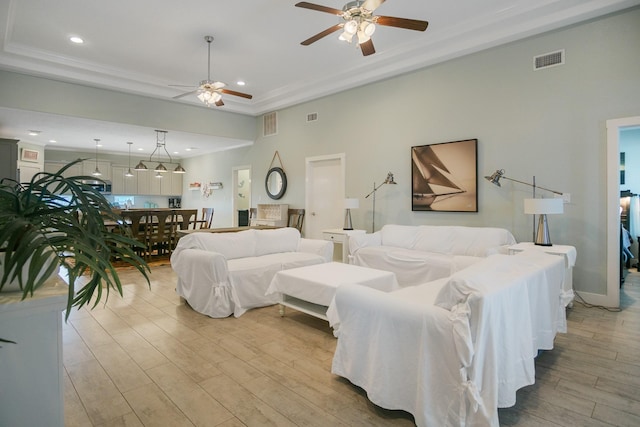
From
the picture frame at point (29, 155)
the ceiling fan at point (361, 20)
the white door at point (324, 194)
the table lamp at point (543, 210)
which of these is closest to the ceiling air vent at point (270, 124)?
the white door at point (324, 194)

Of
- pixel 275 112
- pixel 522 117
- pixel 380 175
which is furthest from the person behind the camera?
pixel 275 112

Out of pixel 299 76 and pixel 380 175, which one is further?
pixel 299 76

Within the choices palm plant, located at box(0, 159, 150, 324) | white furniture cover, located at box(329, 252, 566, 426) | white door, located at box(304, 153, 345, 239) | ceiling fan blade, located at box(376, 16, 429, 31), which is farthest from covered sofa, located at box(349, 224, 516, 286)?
palm plant, located at box(0, 159, 150, 324)

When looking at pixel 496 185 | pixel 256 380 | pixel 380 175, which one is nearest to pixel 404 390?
pixel 256 380

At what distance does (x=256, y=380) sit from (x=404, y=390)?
1.03 m

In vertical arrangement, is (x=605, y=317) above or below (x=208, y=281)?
below

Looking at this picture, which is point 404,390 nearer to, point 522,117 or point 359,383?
point 359,383

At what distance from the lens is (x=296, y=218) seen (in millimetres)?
7559

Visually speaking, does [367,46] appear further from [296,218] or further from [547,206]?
[296,218]

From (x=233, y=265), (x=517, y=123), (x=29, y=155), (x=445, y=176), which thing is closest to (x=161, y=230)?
(x=233, y=265)

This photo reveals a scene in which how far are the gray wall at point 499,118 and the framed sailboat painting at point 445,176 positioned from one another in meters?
0.11

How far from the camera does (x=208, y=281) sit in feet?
12.3

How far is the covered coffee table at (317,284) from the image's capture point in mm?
3188

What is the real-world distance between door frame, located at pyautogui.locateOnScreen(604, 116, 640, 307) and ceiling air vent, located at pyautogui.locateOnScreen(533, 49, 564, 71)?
3.14 ft
